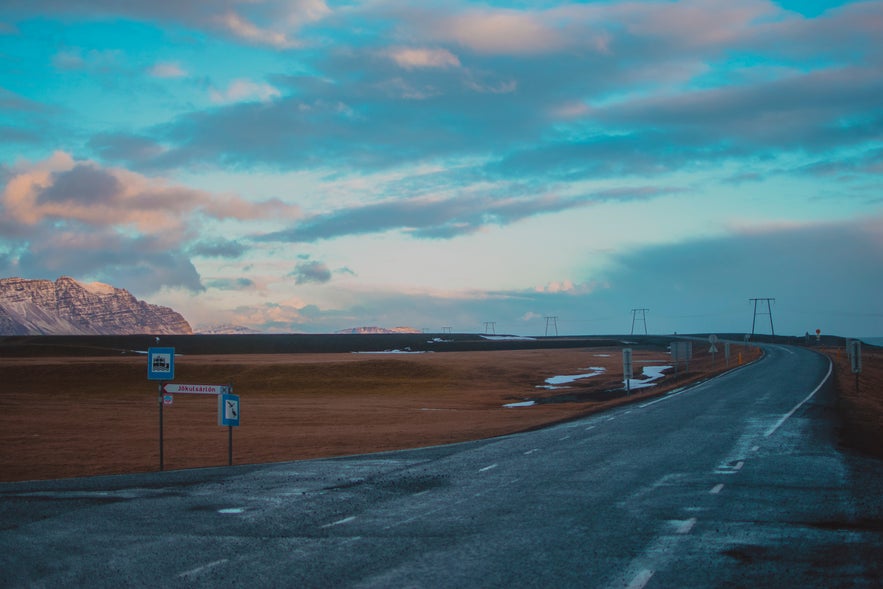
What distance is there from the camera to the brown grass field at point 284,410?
905 inches

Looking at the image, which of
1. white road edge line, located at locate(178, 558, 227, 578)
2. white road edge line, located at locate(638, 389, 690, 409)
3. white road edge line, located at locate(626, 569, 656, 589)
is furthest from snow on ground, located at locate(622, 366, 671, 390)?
white road edge line, located at locate(178, 558, 227, 578)

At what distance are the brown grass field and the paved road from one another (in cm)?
453

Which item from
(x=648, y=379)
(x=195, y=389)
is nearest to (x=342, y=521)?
(x=195, y=389)

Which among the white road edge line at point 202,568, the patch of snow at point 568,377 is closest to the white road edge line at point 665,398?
the patch of snow at point 568,377

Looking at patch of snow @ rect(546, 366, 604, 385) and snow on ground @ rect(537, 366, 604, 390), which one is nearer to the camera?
snow on ground @ rect(537, 366, 604, 390)

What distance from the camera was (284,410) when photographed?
132 feet

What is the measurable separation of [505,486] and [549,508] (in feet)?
7.74

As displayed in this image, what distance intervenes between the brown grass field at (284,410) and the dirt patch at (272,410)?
0.23 feet

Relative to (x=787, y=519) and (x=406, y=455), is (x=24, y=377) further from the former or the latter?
(x=787, y=519)

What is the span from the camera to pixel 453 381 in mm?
64500

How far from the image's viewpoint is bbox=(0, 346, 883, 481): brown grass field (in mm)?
22984

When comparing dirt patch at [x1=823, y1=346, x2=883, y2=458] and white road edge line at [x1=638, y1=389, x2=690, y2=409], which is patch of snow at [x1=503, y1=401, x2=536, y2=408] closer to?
white road edge line at [x1=638, y1=389, x2=690, y2=409]

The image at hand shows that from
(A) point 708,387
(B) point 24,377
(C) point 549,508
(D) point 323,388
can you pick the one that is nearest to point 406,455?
(C) point 549,508

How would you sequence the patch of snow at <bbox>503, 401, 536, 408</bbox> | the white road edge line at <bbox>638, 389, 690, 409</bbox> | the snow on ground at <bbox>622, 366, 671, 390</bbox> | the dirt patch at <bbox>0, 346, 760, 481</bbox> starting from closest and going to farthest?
the dirt patch at <bbox>0, 346, 760, 481</bbox>
the white road edge line at <bbox>638, 389, 690, 409</bbox>
the patch of snow at <bbox>503, 401, 536, 408</bbox>
the snow on ground at <bbox>622, 366, 671, 390</bbox>
